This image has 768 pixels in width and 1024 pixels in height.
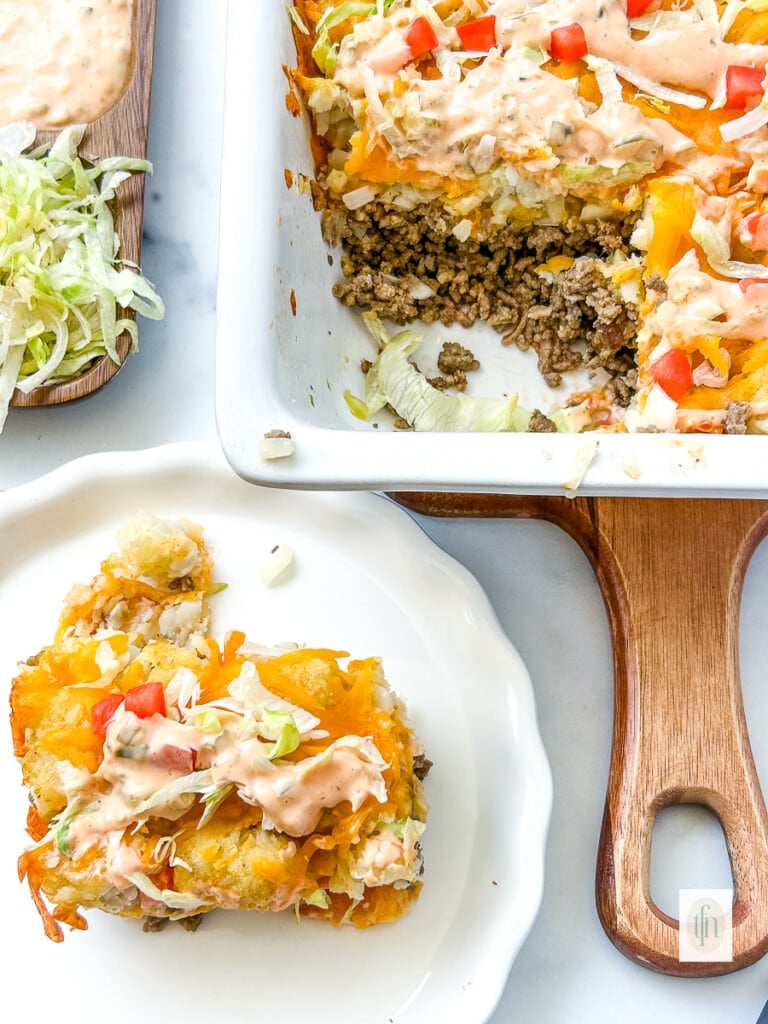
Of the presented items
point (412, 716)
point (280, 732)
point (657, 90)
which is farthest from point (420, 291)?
point (280, 732)

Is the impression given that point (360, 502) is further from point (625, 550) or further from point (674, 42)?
point (674, 42)

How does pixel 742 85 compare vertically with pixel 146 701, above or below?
above

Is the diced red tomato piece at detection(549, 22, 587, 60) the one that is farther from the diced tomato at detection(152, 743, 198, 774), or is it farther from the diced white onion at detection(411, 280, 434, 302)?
the diced tomato at detection(152, 743, 198, 774)

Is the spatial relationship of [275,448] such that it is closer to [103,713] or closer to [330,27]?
[103,713]

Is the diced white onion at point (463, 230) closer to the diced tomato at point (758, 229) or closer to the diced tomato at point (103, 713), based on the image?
the diced tomato at point (758, 229)

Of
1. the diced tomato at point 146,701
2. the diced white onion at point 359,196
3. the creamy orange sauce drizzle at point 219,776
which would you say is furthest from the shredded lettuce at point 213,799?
the diced white onion at point 359,196

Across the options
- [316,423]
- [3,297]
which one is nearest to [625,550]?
[316,423]

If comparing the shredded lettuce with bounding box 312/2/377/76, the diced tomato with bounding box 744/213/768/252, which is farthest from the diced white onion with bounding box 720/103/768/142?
the shredded lettuce with bounding box 312/2/377/76
